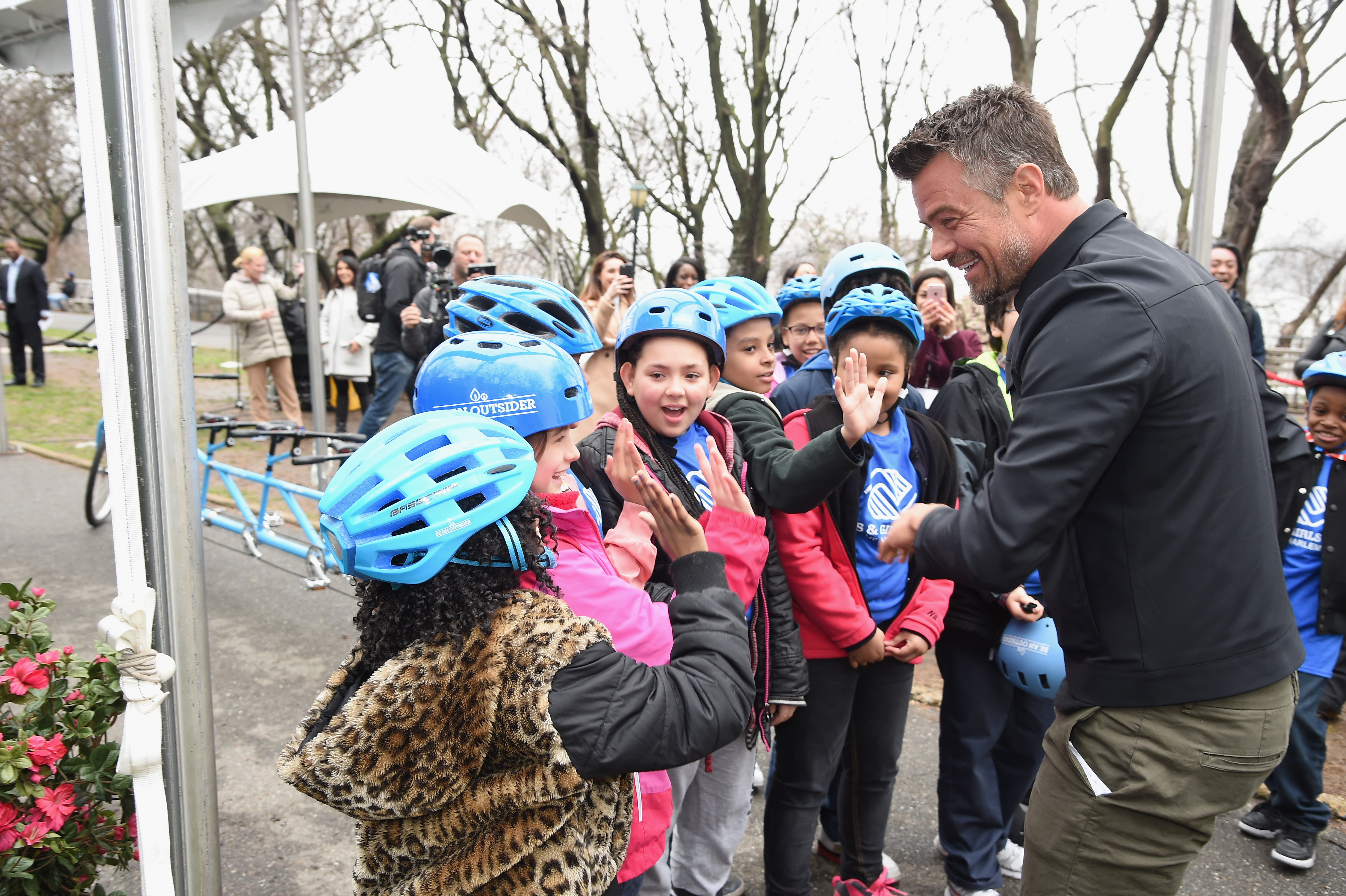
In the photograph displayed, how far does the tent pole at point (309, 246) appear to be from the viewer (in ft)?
23.0

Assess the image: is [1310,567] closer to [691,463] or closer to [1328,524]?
[1328,524]

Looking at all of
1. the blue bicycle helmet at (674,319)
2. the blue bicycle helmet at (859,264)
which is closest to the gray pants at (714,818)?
the blue bicycle helmet at (674,319)

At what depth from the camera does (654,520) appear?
74.6 inches

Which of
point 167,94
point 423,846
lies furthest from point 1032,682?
point 167,94

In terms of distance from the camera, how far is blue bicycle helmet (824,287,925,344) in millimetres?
2787

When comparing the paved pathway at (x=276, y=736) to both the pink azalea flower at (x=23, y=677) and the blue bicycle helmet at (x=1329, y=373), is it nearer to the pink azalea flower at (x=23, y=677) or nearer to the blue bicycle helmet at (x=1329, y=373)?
the pink azalea flower at (x=23, y=677)

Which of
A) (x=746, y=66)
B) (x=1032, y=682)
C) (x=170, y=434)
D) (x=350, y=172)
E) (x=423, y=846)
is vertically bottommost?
(x=1032, y=682)

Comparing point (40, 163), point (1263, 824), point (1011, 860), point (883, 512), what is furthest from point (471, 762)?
point (40, 163)

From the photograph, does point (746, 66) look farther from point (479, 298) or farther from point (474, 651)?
point (474, 651)

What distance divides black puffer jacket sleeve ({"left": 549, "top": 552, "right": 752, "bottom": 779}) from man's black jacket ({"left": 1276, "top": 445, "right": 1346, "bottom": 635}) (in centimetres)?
271

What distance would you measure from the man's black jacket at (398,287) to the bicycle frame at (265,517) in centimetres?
260

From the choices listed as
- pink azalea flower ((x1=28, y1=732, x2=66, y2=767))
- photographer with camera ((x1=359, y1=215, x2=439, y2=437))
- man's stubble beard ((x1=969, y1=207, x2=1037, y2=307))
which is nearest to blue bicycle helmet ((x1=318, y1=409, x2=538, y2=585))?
pink azalea flower ((x1=28, y1=732, x2=66, y2=767))

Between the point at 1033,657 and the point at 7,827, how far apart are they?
277cm

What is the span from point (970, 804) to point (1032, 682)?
1.60ft
